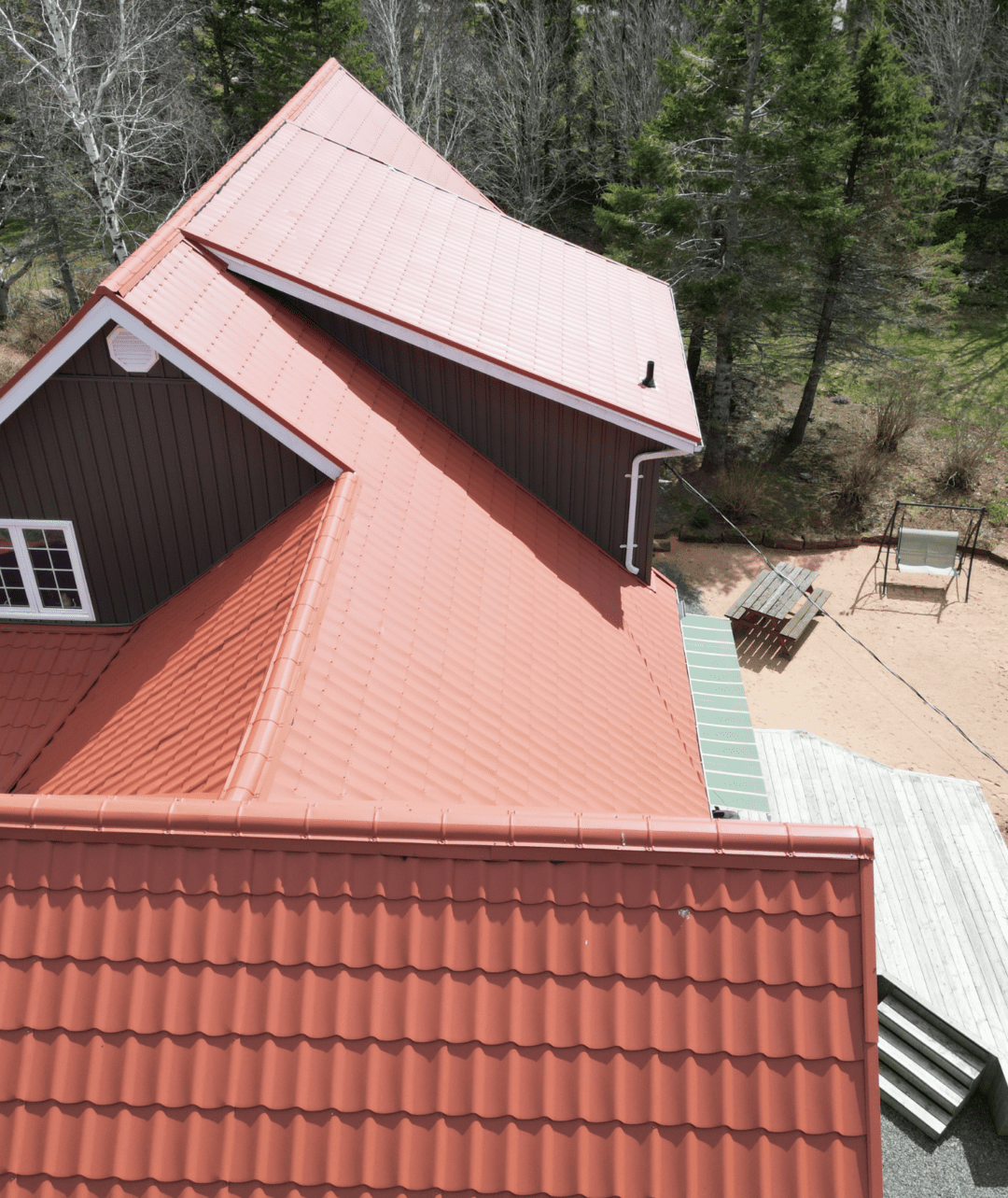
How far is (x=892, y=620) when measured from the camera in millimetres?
20344

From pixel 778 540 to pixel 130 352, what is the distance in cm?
1782

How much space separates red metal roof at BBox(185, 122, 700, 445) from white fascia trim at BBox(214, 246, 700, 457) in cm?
5

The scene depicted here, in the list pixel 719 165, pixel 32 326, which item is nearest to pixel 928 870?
pixel 719 165

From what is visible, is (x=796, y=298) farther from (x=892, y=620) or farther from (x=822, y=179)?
(x=892, y=620)

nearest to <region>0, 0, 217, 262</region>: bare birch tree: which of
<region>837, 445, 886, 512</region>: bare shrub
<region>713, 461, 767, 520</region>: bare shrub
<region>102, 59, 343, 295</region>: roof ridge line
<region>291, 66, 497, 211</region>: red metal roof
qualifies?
<region>291, 66, 497, 211</region>: red metal roof

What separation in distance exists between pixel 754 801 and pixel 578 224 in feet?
130

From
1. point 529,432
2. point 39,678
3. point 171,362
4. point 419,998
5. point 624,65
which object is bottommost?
point 39,678

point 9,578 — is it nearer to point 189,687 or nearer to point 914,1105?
point 189,687

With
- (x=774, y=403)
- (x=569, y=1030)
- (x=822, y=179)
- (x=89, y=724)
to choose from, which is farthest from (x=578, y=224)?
(x=569, y=1030)

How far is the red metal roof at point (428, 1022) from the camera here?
535cm

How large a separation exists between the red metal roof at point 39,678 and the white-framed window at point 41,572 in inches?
10.0

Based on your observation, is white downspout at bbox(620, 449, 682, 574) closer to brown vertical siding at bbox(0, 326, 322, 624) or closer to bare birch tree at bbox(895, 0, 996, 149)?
brown vertical siding at bbox(0, 326, 322, 624)

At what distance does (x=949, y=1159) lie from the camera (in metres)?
9.79

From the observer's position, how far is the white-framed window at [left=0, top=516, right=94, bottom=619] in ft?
37.1
